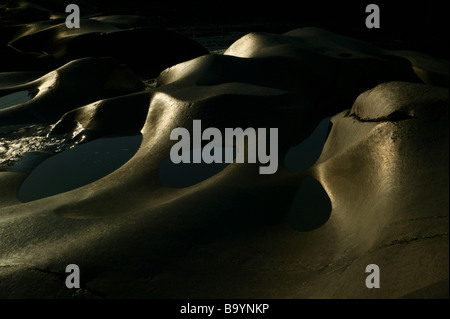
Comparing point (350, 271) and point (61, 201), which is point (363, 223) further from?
point (61, 201)

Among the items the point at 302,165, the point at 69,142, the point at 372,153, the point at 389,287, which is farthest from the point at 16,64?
the point at 389,287

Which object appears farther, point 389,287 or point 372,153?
point 372,153

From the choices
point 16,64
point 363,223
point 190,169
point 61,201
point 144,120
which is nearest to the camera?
point 363,223

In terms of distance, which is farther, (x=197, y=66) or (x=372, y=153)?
(x=197, y=66)

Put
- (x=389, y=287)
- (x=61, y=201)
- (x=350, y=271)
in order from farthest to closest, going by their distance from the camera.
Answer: (x=61, y=201)
(x=350, y=271)
(x=389, y=287)

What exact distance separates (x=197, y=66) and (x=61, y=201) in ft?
5.84

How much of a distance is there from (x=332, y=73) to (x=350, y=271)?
2532 mm

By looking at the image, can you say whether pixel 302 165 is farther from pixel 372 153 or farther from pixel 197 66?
pixel 197 66

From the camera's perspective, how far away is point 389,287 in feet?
4.33

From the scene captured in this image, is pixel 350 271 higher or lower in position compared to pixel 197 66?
lower

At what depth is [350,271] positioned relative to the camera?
4.90ft

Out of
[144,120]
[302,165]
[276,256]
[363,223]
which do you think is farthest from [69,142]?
[363,223]
